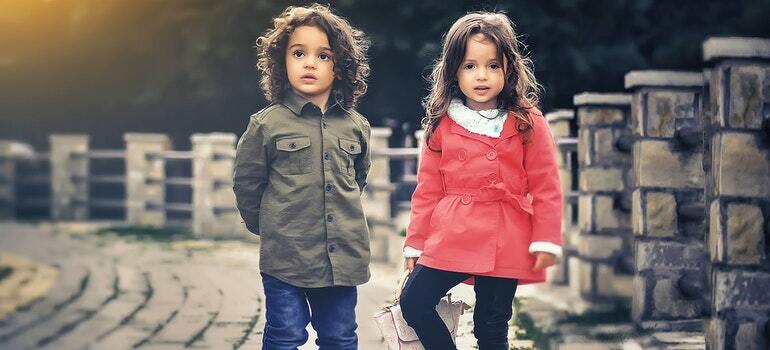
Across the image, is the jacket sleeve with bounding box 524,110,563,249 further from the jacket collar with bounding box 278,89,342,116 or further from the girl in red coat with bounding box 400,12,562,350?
the jacket collar with bounding box 278,89,342,116

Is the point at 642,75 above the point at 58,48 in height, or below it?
below

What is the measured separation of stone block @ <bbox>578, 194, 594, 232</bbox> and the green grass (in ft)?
22.4

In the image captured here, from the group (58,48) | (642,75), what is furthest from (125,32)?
(642,75)

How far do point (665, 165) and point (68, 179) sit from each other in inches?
492

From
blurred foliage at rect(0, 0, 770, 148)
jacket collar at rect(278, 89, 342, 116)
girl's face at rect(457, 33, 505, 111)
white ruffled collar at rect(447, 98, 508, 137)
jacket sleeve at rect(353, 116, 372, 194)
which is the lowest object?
jacket sleeve at rect(353, 116, 372, 194)

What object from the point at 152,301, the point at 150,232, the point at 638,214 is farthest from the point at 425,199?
the point at 150,232

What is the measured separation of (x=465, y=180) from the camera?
12.7 ft

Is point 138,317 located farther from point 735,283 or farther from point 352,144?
point 735,283

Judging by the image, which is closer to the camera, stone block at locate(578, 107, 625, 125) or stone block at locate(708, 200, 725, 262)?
stone block at locate(708, 200, 725, 262)

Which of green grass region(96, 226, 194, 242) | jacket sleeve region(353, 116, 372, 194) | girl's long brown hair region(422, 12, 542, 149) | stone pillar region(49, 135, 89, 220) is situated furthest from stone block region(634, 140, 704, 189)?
stone pillar region(49, 135, 89, 220)

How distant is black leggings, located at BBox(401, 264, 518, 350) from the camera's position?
3.88 meters

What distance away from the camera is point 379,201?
35.8 feet

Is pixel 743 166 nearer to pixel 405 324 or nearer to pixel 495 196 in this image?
pixel 495 196

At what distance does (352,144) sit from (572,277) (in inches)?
161
